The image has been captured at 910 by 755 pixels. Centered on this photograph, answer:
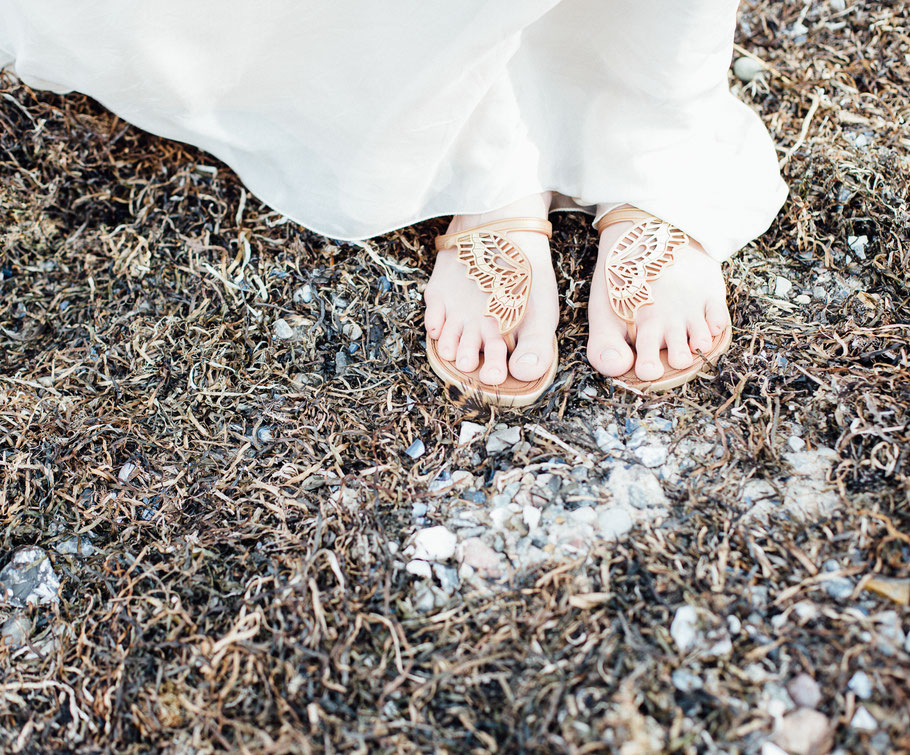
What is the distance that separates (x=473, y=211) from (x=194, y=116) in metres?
0.48

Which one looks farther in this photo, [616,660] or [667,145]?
[667,145]

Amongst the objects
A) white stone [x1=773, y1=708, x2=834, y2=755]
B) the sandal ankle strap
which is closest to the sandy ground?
white stone [x1=773, y1=708, x2=834, y2=755]

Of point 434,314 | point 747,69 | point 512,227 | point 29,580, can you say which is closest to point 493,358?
point 434,314

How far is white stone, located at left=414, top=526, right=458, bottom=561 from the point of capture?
41.8 inches

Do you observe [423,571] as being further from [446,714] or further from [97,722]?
[97,722]

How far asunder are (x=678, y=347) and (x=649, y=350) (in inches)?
1.9

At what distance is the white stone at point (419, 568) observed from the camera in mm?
1045

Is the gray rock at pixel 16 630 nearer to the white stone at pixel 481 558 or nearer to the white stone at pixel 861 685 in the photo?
the white stone at pixel 481 558

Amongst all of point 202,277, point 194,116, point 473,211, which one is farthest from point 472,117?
point 202,277

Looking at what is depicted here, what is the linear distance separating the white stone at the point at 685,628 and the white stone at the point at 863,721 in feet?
0.64

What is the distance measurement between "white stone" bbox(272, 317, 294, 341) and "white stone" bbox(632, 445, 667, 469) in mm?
669

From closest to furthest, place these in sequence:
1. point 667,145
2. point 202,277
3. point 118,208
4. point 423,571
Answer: point 423,571, point 667,145, point 202,277, point 118,208

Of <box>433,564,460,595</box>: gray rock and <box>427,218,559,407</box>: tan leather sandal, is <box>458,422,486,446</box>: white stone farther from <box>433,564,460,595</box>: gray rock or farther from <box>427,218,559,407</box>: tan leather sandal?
<box>433,564,460,595</box>: gray rock

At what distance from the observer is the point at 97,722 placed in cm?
97
